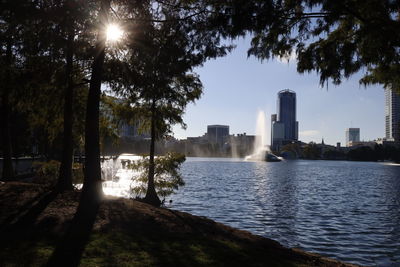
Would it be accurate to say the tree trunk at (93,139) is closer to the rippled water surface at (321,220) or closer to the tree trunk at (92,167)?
the tree trunk at (92,167)

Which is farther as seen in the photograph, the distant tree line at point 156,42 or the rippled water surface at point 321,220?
the rippled water surface at point 321,220

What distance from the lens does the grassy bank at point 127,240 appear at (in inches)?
329

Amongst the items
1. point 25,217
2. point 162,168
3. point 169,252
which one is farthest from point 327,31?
point 162,168

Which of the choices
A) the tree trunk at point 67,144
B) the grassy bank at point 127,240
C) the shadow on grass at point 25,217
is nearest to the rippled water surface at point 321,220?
the grassy bank at point 127,240

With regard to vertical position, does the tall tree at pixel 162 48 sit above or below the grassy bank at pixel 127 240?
above

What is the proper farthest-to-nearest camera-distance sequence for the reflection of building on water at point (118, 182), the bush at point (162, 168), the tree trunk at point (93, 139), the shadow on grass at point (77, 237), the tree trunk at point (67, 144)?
the reflection of building on water at point (118, 182)
the bush at point (162, 168)
the tree trunk at point (67, 144)
the tree trunk at point (93, 139)
the shadow on grass at point (77, 237)

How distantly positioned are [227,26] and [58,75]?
10033mm

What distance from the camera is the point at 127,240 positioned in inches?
389

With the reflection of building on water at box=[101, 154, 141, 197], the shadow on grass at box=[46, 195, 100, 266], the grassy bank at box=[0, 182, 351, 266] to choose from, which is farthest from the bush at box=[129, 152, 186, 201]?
the shadow on grass at box=[46, 195, 100, 266]

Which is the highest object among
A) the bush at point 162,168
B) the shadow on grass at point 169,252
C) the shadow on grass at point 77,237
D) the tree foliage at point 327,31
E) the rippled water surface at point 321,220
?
the tree foliage at point 327,31

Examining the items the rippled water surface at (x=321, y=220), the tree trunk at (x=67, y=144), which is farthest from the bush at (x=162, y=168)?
the tree trunk at (x=67, y=144)

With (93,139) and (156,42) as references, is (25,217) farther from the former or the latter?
(156,42)

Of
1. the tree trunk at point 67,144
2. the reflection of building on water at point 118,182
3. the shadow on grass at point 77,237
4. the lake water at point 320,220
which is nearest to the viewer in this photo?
the shadow on grass at point 77,237

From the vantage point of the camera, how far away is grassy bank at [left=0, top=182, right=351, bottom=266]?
27.4ft
